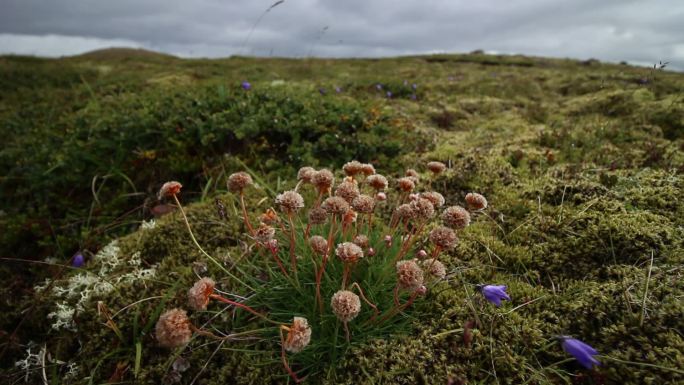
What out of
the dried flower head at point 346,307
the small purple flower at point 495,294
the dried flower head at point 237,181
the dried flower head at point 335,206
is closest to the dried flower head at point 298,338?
the dried flower head at point 346,307

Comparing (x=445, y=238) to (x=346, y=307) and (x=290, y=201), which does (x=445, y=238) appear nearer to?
(x=346, y=307)

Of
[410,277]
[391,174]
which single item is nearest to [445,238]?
[410,277]

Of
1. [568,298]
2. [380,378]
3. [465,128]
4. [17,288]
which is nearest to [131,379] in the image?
[380,378]

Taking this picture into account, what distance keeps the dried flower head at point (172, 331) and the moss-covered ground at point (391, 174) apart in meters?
0.64

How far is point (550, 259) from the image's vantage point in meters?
2.74

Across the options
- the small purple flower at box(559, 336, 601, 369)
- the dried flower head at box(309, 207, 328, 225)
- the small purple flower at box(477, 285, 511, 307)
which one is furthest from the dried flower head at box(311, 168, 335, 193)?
the small purple flower at box(559, 336, 601, 369)

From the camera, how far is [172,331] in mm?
1632

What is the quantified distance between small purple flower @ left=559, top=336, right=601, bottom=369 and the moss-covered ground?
0.18 meters

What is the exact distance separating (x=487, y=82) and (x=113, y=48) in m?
42.2

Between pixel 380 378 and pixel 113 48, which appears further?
pixel 113 48

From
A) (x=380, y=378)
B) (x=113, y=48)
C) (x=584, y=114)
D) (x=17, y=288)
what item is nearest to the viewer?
(x=380, y=378)

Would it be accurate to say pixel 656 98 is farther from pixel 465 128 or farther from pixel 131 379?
pixel 131 379

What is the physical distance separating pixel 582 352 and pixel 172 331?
1.95 metres

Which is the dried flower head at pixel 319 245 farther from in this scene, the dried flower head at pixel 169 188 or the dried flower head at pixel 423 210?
the dried flower head at pixel 169 188
